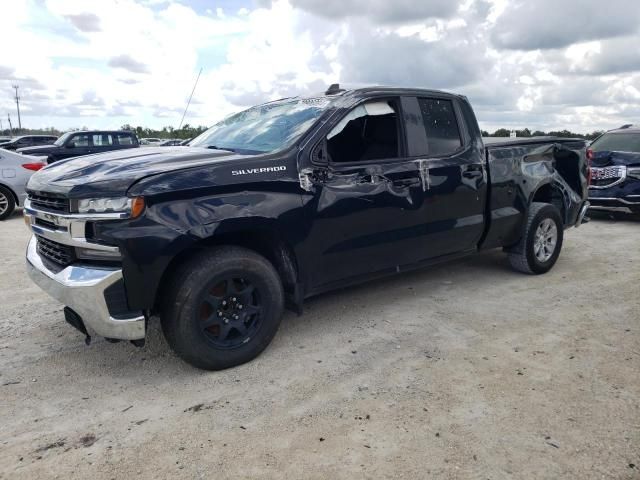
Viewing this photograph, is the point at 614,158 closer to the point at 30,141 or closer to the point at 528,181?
the point at 528,181

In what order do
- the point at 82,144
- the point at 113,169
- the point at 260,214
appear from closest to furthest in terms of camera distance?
the point at 113,169 → the point at 260,214 → the point at 82,144

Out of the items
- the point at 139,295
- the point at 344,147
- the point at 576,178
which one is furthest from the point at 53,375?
the point at 576,178

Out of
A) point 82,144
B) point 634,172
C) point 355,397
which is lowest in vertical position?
point 355,397

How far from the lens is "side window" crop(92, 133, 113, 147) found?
50.6 feet

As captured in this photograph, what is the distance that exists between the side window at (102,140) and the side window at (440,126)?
1314 cm

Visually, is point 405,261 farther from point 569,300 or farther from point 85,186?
point 85,186

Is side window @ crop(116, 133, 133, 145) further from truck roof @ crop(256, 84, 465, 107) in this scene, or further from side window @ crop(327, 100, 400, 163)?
side window @ crop(327, 100, 400, 163)

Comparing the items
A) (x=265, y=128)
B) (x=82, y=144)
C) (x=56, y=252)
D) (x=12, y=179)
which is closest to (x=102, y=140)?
(x=82, y=144)

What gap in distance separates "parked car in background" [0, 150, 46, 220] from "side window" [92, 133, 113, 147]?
5856 millimetres

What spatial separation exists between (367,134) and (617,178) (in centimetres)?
663

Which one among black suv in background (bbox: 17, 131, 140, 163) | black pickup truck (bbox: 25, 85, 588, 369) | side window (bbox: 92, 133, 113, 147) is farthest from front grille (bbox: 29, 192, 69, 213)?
side window (bbox: 92, 133, 113, 147)

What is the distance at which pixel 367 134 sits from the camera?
→ 4.29 metres

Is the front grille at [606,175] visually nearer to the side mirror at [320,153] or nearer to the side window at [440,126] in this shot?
the side window at [440,126]

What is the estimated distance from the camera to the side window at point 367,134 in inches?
157
